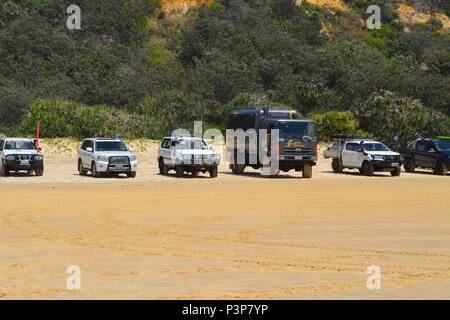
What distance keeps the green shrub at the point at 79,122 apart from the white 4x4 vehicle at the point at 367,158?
18201mm

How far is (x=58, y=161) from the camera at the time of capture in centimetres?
4497

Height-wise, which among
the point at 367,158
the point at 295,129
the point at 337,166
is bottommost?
the point at 337,166

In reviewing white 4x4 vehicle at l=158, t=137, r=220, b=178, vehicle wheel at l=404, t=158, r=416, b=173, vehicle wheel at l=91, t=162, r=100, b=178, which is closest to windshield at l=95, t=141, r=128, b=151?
vehicle wheel at l=91, t=162, r=100, b=178

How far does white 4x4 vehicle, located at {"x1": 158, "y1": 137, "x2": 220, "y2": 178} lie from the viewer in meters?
35.7

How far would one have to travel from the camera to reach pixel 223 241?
16062 mm

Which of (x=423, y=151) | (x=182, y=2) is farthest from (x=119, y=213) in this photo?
(x=182, y=2)

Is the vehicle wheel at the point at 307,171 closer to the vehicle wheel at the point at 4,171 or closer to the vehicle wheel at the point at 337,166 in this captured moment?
the vehicle wheel at the point at 337,166

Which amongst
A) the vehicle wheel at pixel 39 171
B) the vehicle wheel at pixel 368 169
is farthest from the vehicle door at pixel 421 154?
the vehicle wheel at pixel 39 171

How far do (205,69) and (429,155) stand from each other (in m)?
41.0

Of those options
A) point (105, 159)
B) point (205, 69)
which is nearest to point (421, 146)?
point (105, 159)

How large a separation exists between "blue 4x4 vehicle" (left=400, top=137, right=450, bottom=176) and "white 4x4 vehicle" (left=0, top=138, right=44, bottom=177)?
54.9 ft

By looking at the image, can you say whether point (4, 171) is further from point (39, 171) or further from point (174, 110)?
point (174, 110)

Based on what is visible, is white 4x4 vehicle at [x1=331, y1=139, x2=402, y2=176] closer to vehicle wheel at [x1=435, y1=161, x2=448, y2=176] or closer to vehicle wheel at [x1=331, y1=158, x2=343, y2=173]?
vehicle wheel at [x1=331, y1=158, x2=343, y2=173]
